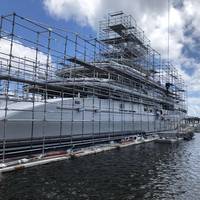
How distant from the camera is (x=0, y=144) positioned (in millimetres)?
19141

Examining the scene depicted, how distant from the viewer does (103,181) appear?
45.5 ft

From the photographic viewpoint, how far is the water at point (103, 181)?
462 inches

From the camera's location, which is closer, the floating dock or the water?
the water

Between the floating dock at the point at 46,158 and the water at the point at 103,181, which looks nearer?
the water at the point at 103,181

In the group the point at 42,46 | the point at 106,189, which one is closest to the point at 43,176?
the point at 106,189

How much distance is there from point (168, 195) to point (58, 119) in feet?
45.5

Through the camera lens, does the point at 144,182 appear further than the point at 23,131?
No

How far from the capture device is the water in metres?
11.7

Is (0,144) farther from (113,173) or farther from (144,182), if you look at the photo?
(144,182)

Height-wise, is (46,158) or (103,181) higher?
(46,158)

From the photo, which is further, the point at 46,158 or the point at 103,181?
the point at 46,158

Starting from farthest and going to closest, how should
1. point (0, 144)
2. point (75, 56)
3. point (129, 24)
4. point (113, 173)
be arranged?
point (129, 24) → point (75, 56) → point (0, 144) → point (113, 173)

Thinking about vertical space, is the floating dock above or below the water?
above

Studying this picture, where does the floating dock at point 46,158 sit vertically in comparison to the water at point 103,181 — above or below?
above
